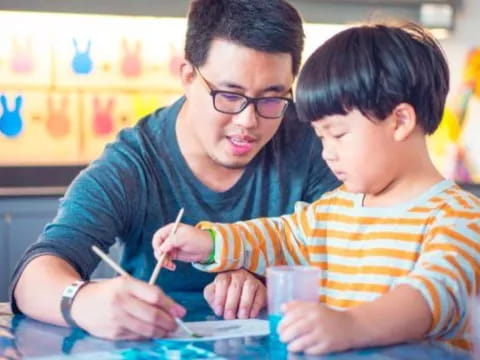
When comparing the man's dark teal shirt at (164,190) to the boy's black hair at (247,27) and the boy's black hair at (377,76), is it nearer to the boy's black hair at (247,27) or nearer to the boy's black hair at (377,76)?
the boy's black hair at (247,27)

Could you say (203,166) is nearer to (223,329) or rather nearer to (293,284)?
(223,329)

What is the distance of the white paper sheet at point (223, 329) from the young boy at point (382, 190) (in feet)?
0.39

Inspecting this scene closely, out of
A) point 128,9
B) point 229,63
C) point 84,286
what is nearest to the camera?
point 84,286

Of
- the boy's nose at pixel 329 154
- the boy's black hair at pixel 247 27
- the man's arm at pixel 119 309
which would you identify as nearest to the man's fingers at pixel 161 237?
the man's arm at pixel 119 309

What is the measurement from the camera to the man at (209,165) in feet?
5.20

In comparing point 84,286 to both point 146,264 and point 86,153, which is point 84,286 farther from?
point 86,153

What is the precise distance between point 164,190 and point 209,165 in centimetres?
12

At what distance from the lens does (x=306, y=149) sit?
2010mm

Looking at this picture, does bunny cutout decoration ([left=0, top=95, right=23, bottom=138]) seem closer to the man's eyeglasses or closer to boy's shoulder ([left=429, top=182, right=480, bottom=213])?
the man's eyeglasses

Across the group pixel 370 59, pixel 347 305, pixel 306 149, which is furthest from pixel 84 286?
pixel 306 149

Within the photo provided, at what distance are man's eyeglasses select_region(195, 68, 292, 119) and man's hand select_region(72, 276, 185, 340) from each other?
0.57m

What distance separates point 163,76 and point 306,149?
1633 millimetres

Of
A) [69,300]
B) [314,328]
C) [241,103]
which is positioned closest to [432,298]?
[314,328]

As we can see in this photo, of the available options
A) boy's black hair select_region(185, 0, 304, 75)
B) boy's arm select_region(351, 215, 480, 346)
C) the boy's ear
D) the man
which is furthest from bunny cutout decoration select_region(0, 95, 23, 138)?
boy's arm select_region(351, 215, 480, 346)
